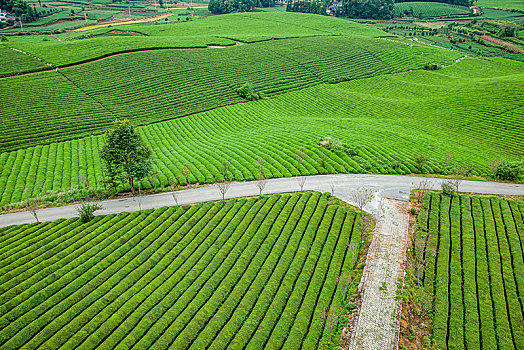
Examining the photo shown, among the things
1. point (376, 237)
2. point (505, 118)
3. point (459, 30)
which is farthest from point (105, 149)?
point (459, 30)

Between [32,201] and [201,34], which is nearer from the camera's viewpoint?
[32,201]

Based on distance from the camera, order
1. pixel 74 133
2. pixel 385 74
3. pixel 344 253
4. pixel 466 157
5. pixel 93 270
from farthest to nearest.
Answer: pixel 385 74, pixel 74 133, pixel 466 157, pixel 344 253, pixel 93 270

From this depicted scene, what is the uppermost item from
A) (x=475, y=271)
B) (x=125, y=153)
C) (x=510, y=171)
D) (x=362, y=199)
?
(x=125, y=153)

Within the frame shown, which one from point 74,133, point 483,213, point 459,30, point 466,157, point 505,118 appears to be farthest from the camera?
point 459,30

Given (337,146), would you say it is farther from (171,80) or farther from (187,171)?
(171,80)

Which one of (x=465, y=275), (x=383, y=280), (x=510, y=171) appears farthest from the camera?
(x=510, y=171)

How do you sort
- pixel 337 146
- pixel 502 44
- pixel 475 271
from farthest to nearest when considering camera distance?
1. pixel 502 44
2. pixel 337 146
3. pixel 475 271

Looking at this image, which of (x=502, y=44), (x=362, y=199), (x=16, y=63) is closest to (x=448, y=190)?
(x=362, y=199)

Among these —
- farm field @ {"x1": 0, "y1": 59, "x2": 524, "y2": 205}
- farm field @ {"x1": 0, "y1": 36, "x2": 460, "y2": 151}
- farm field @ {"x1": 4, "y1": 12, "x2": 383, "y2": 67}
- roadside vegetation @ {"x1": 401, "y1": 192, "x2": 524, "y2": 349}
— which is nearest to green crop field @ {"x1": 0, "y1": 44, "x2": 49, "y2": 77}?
farm field @ {"x1": 4, "y1": 12, "x2": 383, "y2": 67}

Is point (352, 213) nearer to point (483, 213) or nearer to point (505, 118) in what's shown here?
point (483, 213)
